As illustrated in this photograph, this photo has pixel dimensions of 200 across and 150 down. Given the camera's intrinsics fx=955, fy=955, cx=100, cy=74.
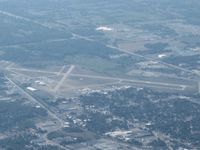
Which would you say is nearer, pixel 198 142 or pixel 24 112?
pixel 198 142

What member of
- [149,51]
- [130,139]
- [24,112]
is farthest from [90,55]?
[130,139]

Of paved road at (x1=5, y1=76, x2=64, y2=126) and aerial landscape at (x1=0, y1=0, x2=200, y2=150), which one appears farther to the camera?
paved road at (x1=5, y1=76, x2=64, y2=126)

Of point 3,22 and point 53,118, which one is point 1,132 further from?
point 3,22

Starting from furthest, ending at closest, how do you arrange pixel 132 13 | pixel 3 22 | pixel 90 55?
pixel 132 13 < pixel 3 22 < pixel 90 55

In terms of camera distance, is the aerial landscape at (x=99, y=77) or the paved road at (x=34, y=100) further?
the paved road at (x=34, y=100)

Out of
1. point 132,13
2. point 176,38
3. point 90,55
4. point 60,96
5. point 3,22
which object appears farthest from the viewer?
point 132,13

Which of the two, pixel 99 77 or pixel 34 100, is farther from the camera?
pixel 99 77

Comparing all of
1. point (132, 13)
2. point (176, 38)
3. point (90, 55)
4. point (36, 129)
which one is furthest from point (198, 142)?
point (132, 13)
